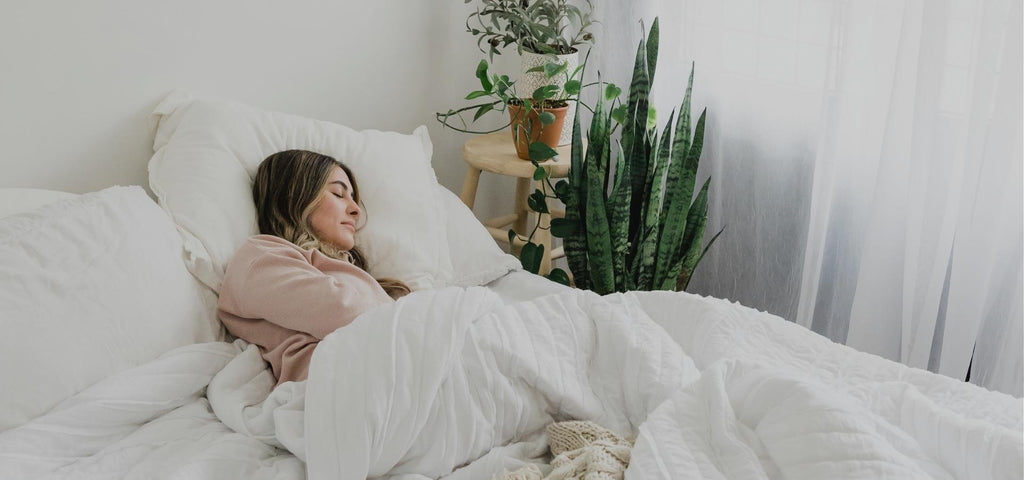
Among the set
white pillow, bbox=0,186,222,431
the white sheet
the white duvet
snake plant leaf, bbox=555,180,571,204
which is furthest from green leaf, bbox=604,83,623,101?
the white sheet

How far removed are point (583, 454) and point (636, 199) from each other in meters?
1.15

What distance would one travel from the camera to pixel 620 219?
219cm

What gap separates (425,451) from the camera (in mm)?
1299

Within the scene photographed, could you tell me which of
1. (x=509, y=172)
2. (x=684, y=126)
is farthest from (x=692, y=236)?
(x=509, y=172)

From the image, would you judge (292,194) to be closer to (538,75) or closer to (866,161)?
(538,75)

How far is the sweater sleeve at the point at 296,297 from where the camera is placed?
1.58 m

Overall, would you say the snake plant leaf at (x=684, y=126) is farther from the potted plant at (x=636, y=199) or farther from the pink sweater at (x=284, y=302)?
the pink sweater at (x=284, y=302)

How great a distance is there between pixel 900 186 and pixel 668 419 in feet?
3.70

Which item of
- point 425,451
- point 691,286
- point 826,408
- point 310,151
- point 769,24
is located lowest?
point 691,286

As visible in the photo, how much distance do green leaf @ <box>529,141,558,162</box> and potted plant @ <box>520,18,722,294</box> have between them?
0.15 feet

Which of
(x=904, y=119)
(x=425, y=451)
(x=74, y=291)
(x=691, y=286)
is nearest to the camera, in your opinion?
(x=425, y=451)

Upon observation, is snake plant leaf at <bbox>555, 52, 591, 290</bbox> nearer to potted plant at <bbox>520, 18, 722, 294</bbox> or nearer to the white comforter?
potted plant at <bbox>520, 18, 722, 294</bbox>

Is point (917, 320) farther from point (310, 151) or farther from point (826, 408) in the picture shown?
point (310, 151)

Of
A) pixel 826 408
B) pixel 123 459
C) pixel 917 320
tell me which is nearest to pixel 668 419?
pixel 826 408
